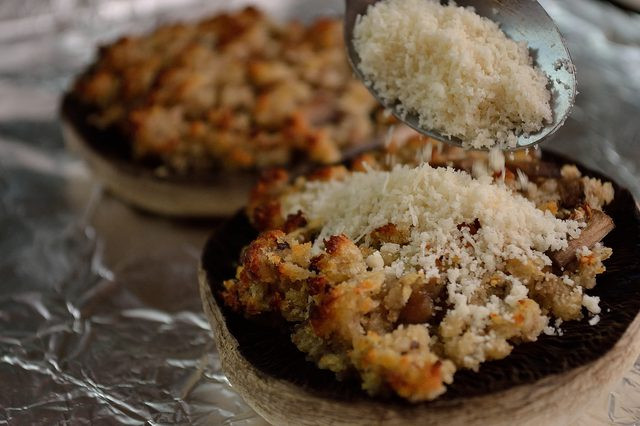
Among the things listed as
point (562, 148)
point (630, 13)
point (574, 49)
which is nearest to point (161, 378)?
point (562, 148)

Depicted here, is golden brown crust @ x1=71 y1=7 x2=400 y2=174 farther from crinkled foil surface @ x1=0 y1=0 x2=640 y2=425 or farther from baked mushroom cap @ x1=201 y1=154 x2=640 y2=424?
baked mushroom cap @ x1=201 y1=154 x2=640 y2=424

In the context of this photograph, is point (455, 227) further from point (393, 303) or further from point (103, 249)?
point (103, 249)

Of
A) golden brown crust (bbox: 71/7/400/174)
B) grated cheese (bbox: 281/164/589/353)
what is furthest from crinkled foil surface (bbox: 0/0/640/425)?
grated cheese (bbox: 281/164/589/353)

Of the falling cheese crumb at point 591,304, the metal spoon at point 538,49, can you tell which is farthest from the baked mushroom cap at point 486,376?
the metal spoon at point 538,49

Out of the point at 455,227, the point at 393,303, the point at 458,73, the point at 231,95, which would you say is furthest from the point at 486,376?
the point at 231,95

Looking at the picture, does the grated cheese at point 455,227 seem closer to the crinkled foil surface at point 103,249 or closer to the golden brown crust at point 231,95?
the crinkled foil surface at point 103,249

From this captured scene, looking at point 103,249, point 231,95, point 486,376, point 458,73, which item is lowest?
point 103,249
